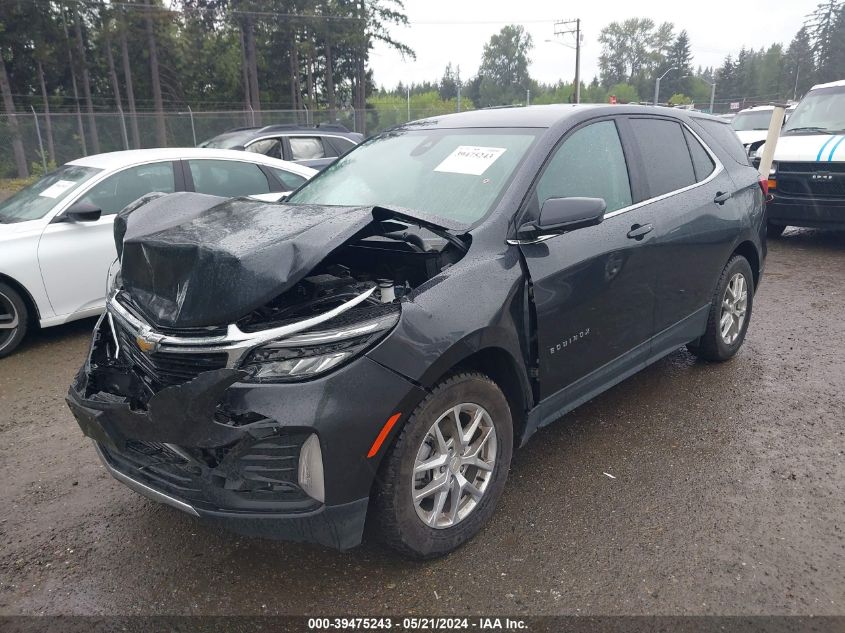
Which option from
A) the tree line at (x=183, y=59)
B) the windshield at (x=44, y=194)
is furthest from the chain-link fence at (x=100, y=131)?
the windshield at (x=44, y=194)

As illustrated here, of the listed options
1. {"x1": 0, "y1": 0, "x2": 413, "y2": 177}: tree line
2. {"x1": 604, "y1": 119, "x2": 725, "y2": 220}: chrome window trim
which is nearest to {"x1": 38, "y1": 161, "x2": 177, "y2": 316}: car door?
{"x1": 604, "y1": 119, "x2": 725, "y2": 220}: chrome window trim

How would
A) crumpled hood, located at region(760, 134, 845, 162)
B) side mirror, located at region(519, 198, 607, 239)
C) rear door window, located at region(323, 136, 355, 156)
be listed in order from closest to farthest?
side mirror, located at region(519, 198, 607, 239)
crumpled hood, located at region(760, 134, 845, 162)
rear door window, located at region(323, 136, 355, 156)

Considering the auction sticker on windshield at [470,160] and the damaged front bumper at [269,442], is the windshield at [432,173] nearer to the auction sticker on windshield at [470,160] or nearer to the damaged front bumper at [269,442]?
the auction sticker on windshield at [470,160]

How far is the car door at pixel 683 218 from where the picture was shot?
3.60m

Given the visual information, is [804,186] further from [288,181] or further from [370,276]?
[370,276]

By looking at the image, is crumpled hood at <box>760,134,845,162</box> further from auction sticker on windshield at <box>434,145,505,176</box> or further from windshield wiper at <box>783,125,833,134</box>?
auction sticker on windshield at <box>434,145,505,176</box>

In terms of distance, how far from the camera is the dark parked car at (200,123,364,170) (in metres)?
9.59

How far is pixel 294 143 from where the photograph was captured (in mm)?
9914

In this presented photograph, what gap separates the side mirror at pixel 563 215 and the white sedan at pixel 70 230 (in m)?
2.47

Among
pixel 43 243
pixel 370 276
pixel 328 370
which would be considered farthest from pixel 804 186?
pixel 43 243

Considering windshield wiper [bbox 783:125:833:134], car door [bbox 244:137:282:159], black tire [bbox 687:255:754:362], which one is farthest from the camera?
car door [bbox 244:137:282:159]

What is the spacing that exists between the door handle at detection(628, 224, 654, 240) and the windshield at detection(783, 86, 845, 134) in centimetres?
671

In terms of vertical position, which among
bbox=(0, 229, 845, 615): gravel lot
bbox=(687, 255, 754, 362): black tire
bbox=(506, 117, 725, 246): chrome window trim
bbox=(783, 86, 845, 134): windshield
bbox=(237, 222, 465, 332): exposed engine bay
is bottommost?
bbox=(0, 229, 845, 615): gravel lot

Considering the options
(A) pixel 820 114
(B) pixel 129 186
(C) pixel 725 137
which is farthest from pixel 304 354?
(A) pixel 820 114
